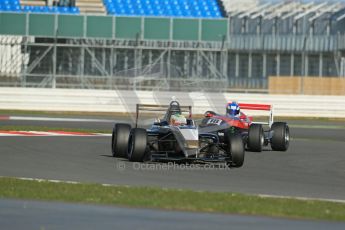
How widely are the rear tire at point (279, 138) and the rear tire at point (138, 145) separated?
13.1 feet

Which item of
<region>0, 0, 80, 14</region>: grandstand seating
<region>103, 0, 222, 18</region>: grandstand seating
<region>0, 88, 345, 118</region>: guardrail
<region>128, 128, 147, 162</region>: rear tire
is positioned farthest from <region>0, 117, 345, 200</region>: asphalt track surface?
<region>103, 0, 222, 18</region>: grandstand seating

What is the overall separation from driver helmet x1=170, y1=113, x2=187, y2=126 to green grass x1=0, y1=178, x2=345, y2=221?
3.83 metres

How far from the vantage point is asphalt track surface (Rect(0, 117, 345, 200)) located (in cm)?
1145

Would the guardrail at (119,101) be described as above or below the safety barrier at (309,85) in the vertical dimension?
below

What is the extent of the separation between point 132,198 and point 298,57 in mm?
35971

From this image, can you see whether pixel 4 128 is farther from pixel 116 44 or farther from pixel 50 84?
pixel 116 44

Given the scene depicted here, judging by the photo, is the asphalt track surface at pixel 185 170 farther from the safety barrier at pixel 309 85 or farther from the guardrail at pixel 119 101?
the safety barrier at pixel 309 85

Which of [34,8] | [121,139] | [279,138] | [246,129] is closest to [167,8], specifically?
[34,8]

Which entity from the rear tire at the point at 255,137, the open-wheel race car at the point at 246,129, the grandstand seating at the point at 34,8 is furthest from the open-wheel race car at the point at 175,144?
the grandstand seating at the point at 34,8

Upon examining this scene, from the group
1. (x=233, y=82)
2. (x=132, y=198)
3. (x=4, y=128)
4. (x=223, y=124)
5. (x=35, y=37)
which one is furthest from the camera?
(x=233, y=82)

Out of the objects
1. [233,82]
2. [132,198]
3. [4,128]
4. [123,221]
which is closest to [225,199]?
[132,198]

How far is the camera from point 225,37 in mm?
36781

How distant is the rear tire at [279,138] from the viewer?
16984 millimetres

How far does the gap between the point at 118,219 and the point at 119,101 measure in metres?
22.7
